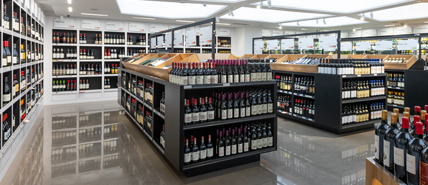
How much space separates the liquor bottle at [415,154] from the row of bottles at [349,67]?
12.2ft

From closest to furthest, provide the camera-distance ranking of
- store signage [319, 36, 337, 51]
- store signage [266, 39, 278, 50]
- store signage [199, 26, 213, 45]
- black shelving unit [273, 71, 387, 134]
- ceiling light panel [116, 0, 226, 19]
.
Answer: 1. store signage [199, 26, 213, 45]
2. black shelving unit [273, 71, 387, 134]
3. store signage [319, 36, 337, 51]
4. ceiling light panel [116, 0, 226, 19]
5. store signage [266, 39, 278, 50]

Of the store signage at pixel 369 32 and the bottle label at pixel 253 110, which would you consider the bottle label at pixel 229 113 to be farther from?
the store signage at pixel 369 32

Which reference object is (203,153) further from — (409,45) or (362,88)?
(409,45)

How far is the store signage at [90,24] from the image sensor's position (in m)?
8.67

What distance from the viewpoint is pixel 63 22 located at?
844 cm

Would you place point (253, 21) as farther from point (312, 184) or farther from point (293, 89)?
point (312, 184)

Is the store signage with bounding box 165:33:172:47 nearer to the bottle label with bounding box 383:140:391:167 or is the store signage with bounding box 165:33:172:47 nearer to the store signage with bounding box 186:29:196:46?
the store signage with bounding box 186:29:196:46

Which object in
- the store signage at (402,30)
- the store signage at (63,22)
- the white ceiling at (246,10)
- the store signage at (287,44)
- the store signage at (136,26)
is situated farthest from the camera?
the store signage at (402,30)

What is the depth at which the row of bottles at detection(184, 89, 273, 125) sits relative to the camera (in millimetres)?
3002

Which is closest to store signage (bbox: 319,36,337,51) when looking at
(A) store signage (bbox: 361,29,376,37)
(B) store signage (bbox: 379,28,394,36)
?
(B) store signage (bbox: 379,28,394,36)

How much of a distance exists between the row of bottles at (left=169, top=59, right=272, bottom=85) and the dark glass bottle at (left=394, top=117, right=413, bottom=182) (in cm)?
202

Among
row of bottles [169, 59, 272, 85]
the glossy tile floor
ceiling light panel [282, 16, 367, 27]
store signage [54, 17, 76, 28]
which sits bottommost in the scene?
the glossy tile floor

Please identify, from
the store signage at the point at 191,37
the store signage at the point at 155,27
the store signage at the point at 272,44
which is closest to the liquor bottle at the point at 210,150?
the store signage at the point at 191,37

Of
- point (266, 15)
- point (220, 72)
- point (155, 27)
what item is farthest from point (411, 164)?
A: point (155, 27)
